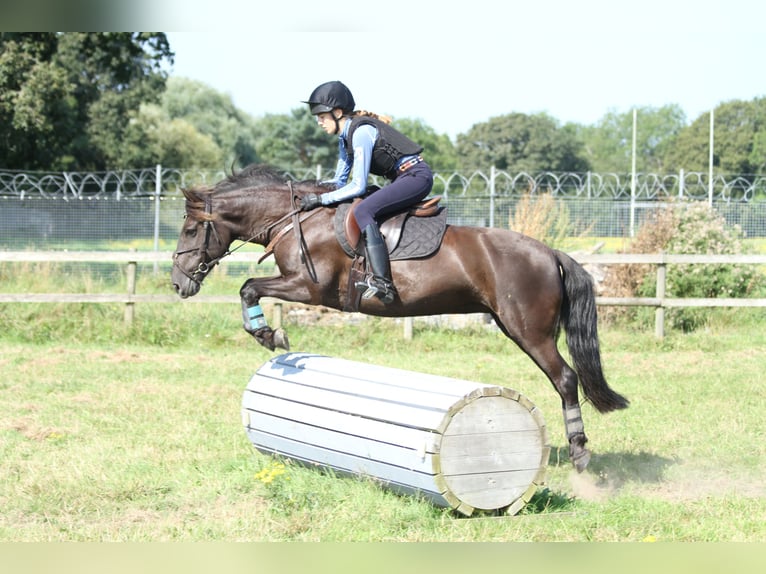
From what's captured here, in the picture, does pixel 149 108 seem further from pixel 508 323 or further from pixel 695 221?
pixel 508 323

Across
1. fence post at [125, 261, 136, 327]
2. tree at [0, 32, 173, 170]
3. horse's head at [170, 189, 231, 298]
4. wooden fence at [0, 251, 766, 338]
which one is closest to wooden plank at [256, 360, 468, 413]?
horse's head at [170, 189, 231, 298]

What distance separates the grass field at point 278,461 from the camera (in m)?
5.26

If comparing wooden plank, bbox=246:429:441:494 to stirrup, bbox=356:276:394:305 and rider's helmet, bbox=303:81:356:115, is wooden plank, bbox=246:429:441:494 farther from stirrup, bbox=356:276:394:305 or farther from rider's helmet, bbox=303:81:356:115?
rider's helmet, bbox=303:81:356:115

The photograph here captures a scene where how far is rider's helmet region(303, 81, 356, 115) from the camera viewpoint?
6.68m

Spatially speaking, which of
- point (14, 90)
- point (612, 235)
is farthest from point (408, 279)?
point (14, 90)

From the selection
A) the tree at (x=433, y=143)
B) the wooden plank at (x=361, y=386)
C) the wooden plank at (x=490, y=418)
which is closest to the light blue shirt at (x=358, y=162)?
the wooden plank at (x=361, y=386)

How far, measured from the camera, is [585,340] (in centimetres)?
680

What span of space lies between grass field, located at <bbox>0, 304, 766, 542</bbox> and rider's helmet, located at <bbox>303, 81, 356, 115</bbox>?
2765 mm

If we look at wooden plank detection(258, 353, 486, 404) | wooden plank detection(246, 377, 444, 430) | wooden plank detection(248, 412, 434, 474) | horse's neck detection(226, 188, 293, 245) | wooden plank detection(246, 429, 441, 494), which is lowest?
wooden plank detection(246, 429, 441, 494)

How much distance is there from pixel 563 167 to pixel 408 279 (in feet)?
244

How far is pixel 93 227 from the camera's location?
21094mm

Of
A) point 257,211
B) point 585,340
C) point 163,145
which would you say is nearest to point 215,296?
point 257,211

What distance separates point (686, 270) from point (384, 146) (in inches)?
406

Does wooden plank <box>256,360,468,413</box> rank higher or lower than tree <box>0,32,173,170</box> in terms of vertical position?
lower
